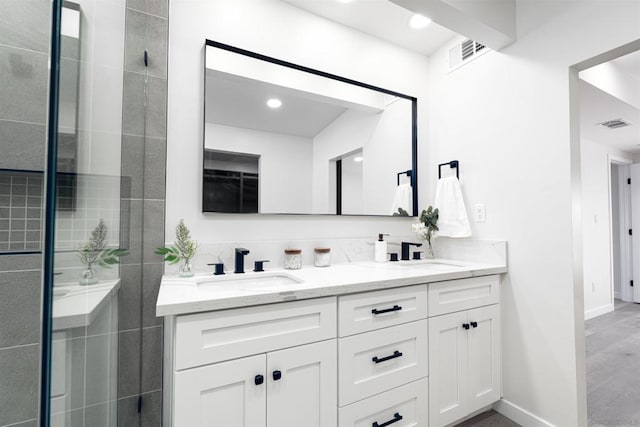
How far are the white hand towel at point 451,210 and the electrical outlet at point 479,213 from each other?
6 centimetres

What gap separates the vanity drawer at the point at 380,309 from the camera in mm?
1251

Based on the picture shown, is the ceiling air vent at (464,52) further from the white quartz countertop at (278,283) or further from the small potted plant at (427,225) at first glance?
the white quartz countertop at (278,283)

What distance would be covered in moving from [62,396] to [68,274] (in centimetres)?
22

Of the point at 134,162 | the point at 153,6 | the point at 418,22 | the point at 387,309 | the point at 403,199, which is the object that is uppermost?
the point at 418,22

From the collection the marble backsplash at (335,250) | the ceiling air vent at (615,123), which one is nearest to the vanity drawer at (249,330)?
the marble backsplash at (335,250)

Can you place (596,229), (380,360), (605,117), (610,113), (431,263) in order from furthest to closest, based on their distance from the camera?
1. (596,229)
2. (605,117)
3. (610,113)
4. (431,263)
5. (380,360)

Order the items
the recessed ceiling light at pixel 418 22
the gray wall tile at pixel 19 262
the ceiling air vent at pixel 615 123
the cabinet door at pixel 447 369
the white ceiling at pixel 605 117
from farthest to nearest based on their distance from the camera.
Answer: the ceiling air vent at pixel 615 123, the white ceiling at pixel 605 117, the recessed ceiling light at pixel 418 22, the cabinet door at pixel 447 369, the gray wall tile at pixel 19 262

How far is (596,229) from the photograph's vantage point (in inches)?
157

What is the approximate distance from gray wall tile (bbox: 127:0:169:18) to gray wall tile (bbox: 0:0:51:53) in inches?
29.9

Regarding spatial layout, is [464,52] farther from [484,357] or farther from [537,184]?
[484,357]

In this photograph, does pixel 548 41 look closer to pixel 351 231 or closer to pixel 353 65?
pixel 353 65

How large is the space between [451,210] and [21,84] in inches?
87.4

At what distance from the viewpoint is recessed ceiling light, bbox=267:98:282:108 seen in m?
1.76

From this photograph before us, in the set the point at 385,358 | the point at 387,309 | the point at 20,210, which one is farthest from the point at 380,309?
the point at 20,210
